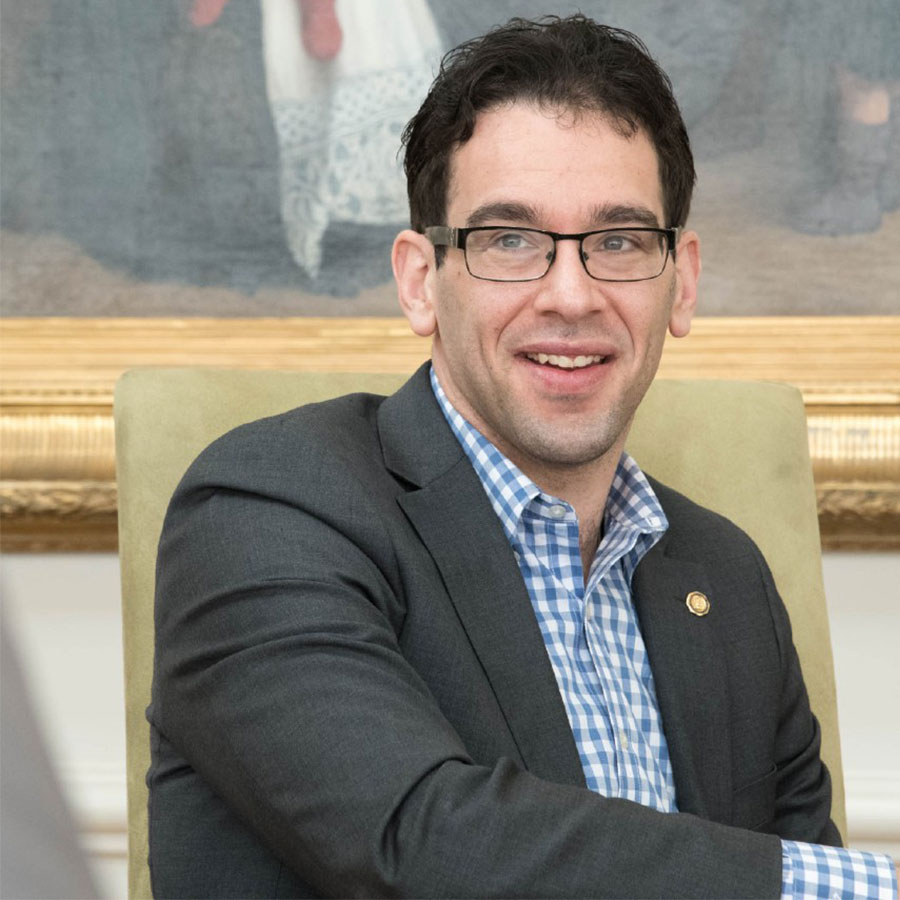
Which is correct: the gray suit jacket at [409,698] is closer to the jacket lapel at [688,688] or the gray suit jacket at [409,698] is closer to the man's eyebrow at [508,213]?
the jacket lapel at [688,688]

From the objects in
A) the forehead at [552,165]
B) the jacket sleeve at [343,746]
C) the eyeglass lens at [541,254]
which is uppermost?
the forehead at [552,165]

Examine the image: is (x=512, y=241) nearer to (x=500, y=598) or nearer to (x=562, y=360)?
(x=562, y=360)

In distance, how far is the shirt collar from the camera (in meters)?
1.56

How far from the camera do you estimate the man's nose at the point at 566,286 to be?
1584mm

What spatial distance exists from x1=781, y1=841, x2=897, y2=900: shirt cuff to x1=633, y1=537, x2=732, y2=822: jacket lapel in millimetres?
365

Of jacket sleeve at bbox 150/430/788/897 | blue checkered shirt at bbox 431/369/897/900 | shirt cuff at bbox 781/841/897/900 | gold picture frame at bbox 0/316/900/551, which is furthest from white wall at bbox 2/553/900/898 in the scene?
shirt cuff at bbox 781/841/897/900

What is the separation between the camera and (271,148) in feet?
7.62

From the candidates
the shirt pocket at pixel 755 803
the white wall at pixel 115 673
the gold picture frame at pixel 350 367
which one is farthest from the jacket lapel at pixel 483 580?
the white wall at pixel 115 673

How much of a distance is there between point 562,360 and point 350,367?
0.80 metres

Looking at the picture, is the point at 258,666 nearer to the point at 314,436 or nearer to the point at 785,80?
the point at 314,436

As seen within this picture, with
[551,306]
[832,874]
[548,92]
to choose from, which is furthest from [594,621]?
[548,92]

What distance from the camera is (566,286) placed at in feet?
5.19

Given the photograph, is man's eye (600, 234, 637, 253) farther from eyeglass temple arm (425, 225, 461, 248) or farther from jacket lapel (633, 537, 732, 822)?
jacket lapel (633, 537, 732, 822)

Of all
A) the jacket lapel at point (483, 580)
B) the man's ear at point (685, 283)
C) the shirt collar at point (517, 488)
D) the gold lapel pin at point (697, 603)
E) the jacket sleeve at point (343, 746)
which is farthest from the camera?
the man's ear at point (685, 283)
